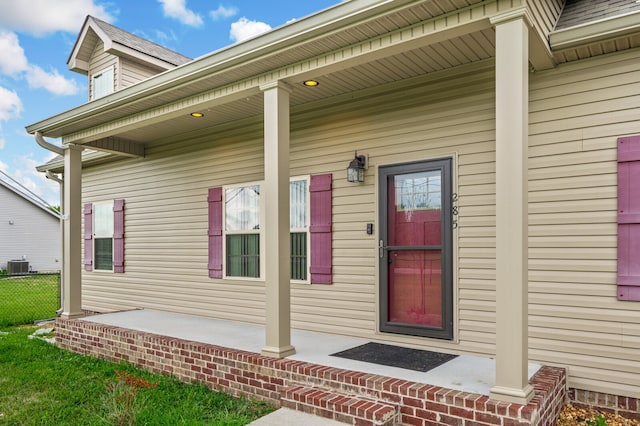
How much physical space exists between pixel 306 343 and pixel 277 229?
1.31 metres

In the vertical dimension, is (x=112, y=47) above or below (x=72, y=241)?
above

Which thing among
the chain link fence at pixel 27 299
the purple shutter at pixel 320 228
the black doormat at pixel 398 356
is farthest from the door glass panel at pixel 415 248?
the chain link fence at pixel 27 299

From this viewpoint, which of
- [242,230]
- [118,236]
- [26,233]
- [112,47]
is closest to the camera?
[242,230]

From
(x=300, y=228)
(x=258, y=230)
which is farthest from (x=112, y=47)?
(x=300, y=228)

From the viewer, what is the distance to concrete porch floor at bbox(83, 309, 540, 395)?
10.9 ft

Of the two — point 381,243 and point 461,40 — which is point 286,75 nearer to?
point 461,40

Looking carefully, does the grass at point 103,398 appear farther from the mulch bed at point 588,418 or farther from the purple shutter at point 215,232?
the mulch bed at point 588,418

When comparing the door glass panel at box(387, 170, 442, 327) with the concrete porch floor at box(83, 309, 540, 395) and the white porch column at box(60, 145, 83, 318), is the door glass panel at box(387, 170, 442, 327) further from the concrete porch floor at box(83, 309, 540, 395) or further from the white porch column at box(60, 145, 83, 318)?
the white porch column at box(60, 145, 83, 318)

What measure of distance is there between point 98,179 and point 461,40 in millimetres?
7119

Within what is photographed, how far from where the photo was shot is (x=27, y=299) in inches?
446

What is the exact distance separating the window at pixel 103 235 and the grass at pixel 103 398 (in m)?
2.92

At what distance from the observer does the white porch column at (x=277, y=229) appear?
4027 millimetres

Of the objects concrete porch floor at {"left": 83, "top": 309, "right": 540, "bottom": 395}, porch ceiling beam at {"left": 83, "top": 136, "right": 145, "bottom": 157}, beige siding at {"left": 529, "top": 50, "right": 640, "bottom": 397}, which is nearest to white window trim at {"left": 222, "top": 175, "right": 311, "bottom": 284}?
concrete porch floor at {"left": 83, "top": 309, "right": 540, "bottom": 395}

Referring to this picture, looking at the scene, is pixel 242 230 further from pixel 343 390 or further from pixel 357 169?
pixel 343 390
